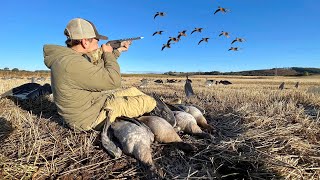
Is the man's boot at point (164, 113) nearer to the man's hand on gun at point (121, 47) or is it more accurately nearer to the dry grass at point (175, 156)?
the dry grass at point (175, 156)

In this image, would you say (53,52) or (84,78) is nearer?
(84,78)

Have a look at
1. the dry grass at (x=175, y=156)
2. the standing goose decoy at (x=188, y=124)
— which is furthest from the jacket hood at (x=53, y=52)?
the standing goose decoy at (x=188, y=124)

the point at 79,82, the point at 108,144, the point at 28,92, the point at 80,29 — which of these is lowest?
the point at 108,144

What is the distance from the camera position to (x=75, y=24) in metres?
4.45

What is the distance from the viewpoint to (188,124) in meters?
5.05

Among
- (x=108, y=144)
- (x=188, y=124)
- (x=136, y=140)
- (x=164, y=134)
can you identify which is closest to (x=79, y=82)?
(x=108, y=144)

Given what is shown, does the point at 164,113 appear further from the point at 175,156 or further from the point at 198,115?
the point at 175,156

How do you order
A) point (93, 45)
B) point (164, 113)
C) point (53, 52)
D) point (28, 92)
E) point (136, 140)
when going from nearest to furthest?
point (136, 140) < point (53, 52) < point (93, 45) < point (164, 113) < point (28, 92)

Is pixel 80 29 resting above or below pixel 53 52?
above

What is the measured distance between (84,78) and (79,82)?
0.31 feet

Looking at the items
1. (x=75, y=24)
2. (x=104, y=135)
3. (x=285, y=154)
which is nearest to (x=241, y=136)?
(x=285, y=154)

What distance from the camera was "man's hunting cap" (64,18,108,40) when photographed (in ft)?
14.6

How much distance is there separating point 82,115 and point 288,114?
11.2 ft

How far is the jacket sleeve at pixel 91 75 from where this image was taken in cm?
427
